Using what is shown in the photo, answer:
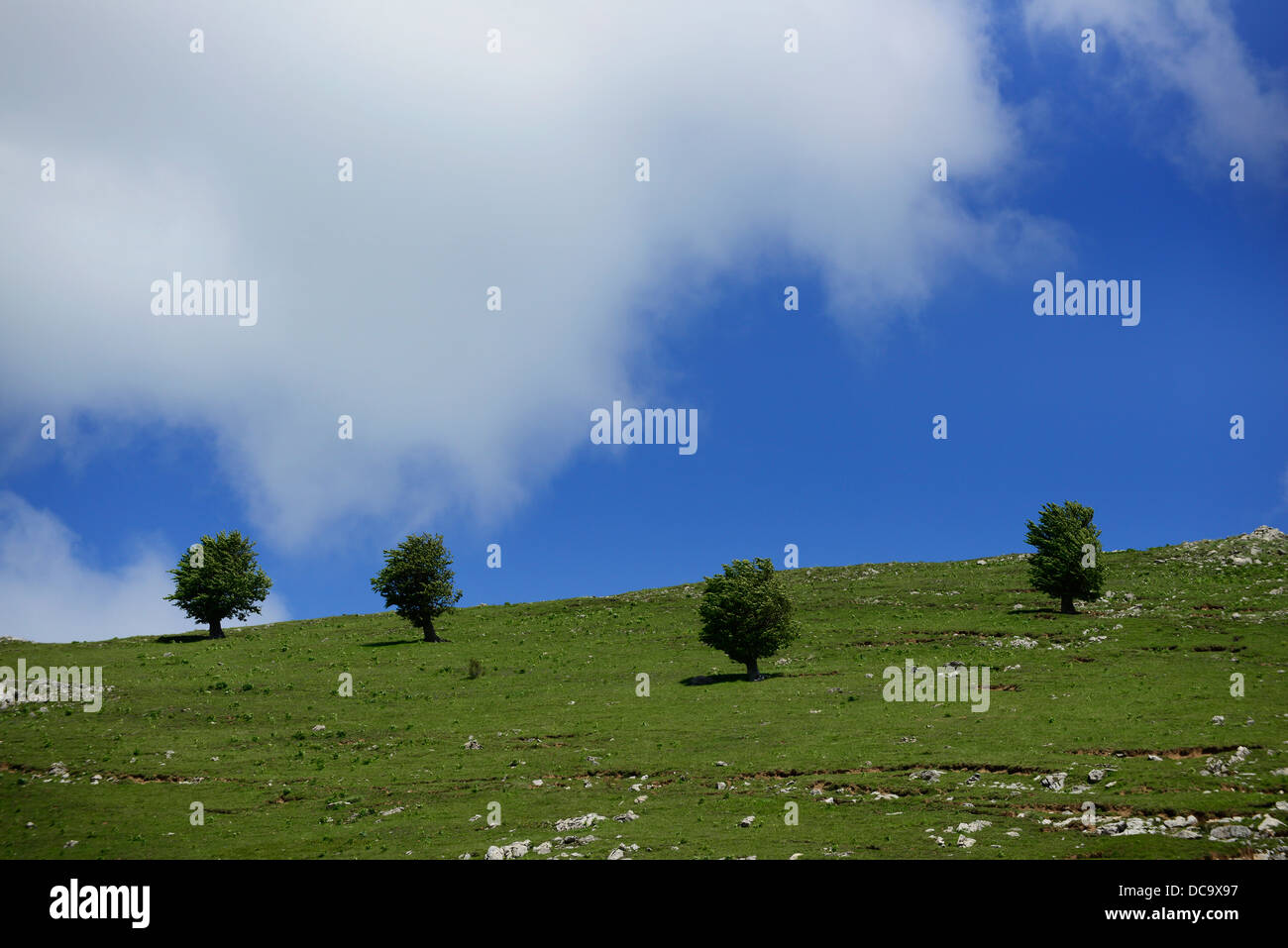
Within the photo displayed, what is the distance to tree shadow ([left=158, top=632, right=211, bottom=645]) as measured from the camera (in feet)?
298

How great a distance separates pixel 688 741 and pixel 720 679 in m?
16.3

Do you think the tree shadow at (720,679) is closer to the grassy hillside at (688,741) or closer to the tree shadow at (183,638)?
the grassy hillside at (688,741)

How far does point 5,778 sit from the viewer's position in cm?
4691

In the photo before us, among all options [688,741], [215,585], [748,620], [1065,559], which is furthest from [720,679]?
[215,585]

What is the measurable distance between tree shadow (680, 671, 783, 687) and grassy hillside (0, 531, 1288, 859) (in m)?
0.39

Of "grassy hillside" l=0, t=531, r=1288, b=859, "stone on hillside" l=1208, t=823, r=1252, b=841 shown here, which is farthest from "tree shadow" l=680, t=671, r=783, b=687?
"stone on hillside" l=1208, t=823, r=1252, b=841

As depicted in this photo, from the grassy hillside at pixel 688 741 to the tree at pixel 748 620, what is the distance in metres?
2.66

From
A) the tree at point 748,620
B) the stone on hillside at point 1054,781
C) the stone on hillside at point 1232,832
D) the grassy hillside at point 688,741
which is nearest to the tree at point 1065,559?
the grassy hillside at point 688,741

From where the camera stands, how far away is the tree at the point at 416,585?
8706 cm

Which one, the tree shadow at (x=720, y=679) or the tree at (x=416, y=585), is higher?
the tree at (x=416, y=585)

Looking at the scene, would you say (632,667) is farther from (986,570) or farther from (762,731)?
(986,570)

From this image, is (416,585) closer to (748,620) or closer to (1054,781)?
(748,620)
